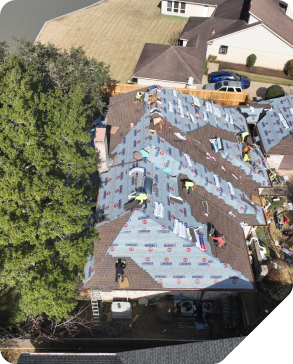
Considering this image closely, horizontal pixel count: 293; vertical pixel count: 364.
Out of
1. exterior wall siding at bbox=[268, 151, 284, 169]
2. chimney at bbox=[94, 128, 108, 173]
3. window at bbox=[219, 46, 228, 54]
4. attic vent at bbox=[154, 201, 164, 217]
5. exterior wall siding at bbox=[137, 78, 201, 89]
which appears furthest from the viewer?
window at bbox=[219, 46, 228, 54]

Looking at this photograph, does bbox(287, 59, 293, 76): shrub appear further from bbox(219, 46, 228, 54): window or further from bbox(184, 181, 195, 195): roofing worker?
bbox(184, 181, 195, 195): roofing worker

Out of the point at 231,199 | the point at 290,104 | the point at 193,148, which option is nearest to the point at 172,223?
the point at 231,199

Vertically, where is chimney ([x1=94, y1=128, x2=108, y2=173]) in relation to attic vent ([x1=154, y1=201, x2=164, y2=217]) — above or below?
above

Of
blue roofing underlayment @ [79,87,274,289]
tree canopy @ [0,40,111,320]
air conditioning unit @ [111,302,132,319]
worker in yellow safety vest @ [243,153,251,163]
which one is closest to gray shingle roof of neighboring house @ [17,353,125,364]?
tree canopy @ [0,40,111,320]

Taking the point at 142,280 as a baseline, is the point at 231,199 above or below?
above

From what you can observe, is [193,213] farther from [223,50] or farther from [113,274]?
[223,50]

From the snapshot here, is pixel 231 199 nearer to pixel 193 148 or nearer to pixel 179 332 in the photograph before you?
pixel 193 148
